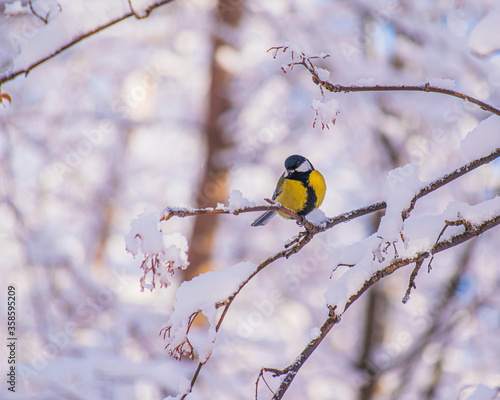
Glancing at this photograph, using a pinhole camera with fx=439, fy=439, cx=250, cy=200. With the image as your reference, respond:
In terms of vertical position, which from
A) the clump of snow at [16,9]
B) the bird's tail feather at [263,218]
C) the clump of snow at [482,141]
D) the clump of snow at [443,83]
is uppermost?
the bird's tail feather at [263,218]

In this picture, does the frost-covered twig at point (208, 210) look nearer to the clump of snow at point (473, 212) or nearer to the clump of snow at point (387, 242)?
the clump of snow at point (387, 242)

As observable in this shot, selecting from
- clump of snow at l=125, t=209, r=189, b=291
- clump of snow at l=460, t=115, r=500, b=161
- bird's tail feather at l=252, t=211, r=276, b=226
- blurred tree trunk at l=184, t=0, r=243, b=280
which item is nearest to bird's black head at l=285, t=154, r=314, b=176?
bird's tail feather at l=252, t=211, r=276, b=226

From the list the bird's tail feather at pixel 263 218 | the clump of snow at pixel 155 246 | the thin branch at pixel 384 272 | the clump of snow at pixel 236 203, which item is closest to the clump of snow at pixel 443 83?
the thin branch at pixel 384 272

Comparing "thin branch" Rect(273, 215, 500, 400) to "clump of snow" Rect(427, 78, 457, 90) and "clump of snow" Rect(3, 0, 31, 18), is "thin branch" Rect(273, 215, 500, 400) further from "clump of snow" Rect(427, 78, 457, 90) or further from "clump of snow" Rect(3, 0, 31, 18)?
"clump of snow" Rect(3, 0, 31, 18)

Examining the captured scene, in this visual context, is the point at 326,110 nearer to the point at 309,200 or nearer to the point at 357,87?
the point at 357,87

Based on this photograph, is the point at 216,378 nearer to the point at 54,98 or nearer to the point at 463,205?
the point at 463,205

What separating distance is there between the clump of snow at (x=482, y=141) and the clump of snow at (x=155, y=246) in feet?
2.22

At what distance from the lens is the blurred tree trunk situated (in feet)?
15.9

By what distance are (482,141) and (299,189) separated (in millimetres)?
1133

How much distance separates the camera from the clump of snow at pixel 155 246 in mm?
771

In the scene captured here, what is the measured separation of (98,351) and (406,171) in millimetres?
3138

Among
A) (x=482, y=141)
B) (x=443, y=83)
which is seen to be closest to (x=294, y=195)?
(x=482, y=141)

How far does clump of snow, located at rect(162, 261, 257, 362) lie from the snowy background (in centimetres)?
9

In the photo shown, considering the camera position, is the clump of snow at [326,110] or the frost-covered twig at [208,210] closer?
the frost-covered twig at [208,210]
